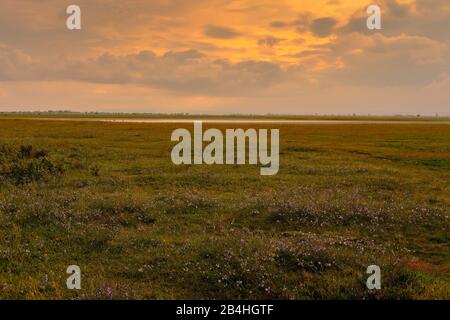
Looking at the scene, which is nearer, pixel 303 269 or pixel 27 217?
pixel 303 269

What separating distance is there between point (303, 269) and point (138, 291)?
4158 mm

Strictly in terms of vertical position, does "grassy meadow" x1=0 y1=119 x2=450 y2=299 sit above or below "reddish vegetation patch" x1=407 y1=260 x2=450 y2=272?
above

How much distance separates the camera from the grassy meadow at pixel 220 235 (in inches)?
390

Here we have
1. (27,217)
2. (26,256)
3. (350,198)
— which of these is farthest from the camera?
(350,198)

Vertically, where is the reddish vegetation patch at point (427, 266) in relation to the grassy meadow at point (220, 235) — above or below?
below

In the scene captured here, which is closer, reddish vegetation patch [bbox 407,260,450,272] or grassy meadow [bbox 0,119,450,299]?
grassy meadow [bbox 0,119,450,299]

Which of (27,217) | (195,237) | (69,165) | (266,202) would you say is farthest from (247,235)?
(69,165)

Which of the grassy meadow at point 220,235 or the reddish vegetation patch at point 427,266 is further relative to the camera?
the reddish vegetation patch at point 427,266

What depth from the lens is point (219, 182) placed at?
24359 millimetres

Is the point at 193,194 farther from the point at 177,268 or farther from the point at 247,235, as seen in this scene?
the point at 177,268

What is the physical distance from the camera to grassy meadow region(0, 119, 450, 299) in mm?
9898

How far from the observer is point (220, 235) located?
551 inches

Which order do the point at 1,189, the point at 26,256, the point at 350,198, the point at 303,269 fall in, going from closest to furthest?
the point at 303,269 < the point at 26,256 < the point at 350,198 < the point at 1,189
